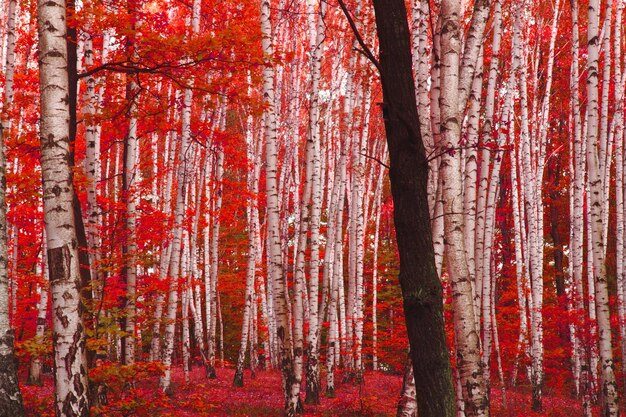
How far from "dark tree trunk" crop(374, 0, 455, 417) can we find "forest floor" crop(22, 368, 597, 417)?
436 cm

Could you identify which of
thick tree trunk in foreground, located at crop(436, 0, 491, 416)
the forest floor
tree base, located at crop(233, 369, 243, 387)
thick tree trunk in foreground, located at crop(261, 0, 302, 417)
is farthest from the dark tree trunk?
tree base, located at crop(233, 369, 243, 387)

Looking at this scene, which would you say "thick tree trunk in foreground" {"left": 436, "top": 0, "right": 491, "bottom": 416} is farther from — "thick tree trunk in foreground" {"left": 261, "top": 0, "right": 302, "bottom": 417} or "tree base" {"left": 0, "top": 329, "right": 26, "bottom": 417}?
"thick tree trunk in foreground" {"left": 261, "top": 0, "right": 302, "bottom": 417}

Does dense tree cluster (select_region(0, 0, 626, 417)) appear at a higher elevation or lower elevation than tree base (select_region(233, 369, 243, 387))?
higher

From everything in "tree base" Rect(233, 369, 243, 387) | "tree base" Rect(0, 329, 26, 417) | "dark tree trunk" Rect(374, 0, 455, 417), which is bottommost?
"tree base" Rect(233, 369, 243, 387)

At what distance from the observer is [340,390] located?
568 inches

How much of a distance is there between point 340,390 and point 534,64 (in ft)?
36.1

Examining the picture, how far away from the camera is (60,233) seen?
4.29 metres

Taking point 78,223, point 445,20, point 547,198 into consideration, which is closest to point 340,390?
point 78,223

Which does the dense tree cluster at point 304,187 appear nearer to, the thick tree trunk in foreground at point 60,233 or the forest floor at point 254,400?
the thick tree trunk in foreground at point 60,233

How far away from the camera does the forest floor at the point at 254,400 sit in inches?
311

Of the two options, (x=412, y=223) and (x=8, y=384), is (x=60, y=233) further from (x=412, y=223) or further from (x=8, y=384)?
(x=412, y=223)

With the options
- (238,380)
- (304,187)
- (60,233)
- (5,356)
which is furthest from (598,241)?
(238,380)

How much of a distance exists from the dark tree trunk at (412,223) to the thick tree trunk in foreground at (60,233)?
9.02 ft

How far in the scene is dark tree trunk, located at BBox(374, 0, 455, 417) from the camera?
293 centimetres
